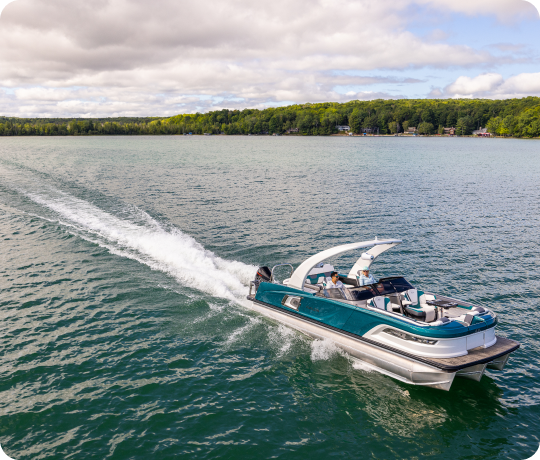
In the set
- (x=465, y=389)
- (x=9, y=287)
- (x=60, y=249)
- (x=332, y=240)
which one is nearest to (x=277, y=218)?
(x=332, y=240)

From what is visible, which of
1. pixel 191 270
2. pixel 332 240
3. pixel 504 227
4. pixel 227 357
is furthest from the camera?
pixel 504 227

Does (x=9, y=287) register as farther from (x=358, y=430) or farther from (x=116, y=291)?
(x=358, y=430)

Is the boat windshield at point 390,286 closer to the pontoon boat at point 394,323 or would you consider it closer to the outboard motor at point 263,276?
the pontoon boat at point 394,323

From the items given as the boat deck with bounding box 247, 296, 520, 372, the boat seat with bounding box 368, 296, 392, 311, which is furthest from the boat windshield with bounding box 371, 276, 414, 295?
the boat deck with bounding box 247, 296, 520, 372

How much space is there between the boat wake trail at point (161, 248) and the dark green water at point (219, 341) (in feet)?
0.41

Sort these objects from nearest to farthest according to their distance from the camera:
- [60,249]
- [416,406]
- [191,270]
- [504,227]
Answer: [416,406], [191,270], [60,249], [504,227]

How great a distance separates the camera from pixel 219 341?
14078 mm

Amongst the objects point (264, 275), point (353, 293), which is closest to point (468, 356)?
point (353, 293)

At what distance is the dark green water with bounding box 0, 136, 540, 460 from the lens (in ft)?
32.5

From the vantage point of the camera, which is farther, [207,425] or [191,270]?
[191,270]

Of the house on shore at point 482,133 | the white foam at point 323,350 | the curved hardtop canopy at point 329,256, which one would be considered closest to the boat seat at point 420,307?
the curved hardtop canopy at point 329,256

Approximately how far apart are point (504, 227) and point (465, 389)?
19956 millimetres

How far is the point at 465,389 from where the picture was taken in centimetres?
1190

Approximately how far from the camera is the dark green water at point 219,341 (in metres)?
9.90
